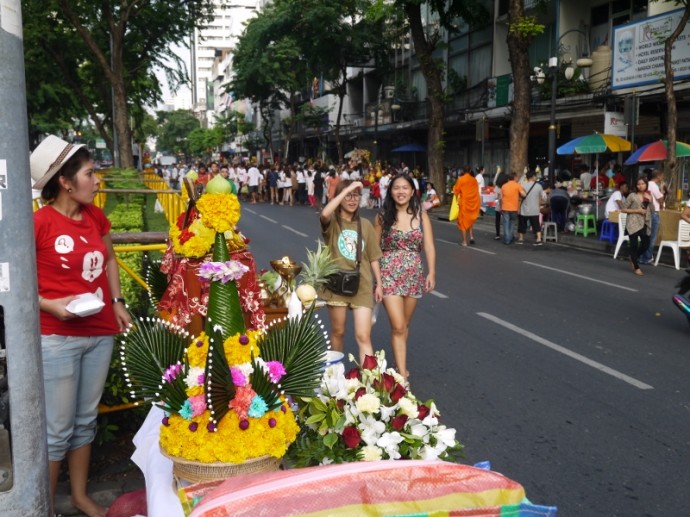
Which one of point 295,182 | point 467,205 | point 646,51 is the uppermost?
point 646,51

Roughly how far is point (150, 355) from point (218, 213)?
0.66m

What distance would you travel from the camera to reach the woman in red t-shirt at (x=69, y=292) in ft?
11.0

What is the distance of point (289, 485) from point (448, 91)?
3293 centimetres

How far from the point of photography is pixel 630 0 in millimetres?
22234

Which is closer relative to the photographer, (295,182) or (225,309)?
(225,309)

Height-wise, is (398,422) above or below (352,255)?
below

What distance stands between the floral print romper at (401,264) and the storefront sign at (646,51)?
1308cm

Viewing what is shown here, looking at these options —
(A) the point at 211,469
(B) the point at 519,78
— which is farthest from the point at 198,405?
(B) the point at 519,78

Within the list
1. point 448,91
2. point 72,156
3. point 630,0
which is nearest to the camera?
point 72,156

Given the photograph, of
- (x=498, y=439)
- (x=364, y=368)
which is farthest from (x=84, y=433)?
(x=498, y=439)

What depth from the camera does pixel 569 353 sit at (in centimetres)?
730

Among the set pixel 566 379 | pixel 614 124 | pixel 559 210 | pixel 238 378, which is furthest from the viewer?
pixel 614 124

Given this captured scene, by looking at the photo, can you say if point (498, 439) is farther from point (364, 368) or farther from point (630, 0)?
point (630, 0)

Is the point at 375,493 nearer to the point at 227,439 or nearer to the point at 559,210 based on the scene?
the point at 227,439
